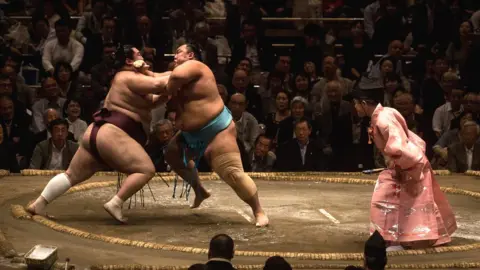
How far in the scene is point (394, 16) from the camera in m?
8.81

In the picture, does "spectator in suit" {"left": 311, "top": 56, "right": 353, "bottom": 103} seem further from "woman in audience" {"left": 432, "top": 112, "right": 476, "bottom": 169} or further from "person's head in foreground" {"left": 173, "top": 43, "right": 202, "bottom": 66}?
→ "person's head in foreground" {"left": 173, "top": 43, "right": 202, "bottom": 66}

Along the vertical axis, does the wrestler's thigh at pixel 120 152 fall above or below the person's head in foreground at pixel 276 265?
below

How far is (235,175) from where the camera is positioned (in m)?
5.26

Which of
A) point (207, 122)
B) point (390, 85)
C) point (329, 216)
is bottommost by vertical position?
point (329, 216)

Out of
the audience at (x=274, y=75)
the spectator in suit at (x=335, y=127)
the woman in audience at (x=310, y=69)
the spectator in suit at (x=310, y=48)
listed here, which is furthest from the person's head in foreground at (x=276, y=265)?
the spectator in suit at (x=310, y=48)

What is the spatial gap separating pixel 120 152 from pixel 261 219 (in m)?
0.78

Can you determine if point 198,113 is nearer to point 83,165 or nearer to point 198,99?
point 198,99

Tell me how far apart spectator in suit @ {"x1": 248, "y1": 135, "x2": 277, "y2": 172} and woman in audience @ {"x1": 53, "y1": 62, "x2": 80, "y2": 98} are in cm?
155

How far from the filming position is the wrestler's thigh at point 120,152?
17.3 ft

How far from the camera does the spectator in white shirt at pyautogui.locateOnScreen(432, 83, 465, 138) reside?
765 cm

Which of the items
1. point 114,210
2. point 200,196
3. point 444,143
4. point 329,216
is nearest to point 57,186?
point 114,210

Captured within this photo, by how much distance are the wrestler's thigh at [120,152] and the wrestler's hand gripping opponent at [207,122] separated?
0.27 meters

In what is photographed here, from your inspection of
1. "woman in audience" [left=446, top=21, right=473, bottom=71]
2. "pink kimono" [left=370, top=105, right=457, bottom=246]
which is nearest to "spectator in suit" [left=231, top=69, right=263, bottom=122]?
"woman in audience" [left=446, top=21, right=473, bottom=71]

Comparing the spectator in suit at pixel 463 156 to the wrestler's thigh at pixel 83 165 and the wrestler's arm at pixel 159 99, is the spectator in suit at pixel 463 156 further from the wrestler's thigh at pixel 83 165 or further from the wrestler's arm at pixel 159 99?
the wrestler's thigh at pixel 83 165
